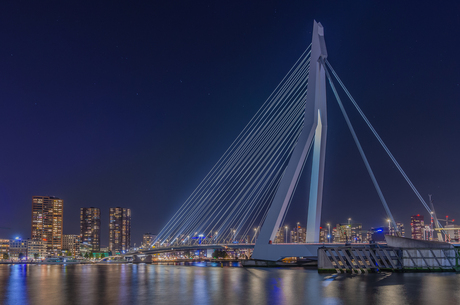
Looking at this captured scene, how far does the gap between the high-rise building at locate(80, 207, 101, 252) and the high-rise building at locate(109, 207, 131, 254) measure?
8304mm

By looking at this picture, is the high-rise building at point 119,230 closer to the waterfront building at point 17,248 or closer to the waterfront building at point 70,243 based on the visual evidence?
the waterfront building at point 70,243

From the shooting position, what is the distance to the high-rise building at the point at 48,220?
6388 inches

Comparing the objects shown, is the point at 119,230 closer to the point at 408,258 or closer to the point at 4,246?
the point at 4,246

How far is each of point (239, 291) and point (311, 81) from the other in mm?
20431

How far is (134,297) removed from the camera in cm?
Answer: 1452

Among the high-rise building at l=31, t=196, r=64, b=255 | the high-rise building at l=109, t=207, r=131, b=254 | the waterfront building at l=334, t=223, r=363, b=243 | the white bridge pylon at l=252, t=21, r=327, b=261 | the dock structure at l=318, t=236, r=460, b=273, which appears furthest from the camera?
the high-rise building at l=109, t=207, r=131, b=254

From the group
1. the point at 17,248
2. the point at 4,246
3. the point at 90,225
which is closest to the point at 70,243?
the point at 90,225

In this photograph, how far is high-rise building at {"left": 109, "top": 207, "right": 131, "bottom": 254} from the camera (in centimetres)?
18012

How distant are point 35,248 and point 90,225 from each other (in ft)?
137

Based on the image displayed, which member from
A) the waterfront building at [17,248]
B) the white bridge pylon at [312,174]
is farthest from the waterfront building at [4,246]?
the white bridge pylon at [312,174]

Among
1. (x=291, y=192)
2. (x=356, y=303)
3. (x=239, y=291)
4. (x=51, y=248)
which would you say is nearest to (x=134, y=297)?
(x=239, y=291)

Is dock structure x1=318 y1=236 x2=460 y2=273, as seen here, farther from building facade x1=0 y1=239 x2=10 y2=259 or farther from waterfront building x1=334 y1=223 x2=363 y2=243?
building facade x1=0 y1=239 x2=10 y2=259

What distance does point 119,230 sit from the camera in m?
184

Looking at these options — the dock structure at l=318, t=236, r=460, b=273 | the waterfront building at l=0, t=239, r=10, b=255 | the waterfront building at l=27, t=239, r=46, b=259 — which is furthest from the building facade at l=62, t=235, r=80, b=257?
the dock structure at l=318, t=236, r=460, b=273
